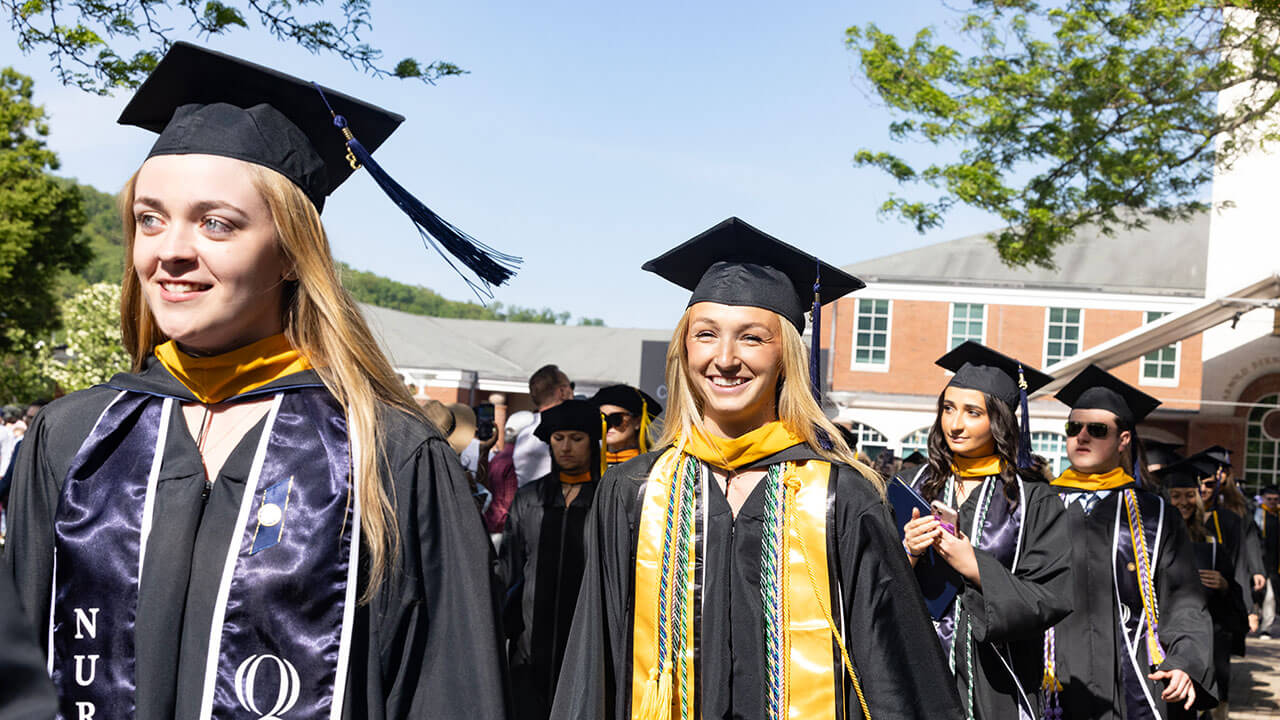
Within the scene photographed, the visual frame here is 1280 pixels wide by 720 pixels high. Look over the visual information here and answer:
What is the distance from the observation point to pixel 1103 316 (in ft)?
112

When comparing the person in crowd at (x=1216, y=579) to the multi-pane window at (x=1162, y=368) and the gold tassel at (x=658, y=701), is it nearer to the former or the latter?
the gold tassel at (x=658, y=701)

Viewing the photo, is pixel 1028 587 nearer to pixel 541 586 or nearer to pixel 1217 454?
pixel 541 586

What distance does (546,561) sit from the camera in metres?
6.77

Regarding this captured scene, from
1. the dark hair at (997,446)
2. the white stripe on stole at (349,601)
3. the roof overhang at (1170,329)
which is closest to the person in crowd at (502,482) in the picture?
the dark hair at (997,446)

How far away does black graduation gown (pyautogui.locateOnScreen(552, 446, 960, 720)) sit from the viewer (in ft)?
10.6

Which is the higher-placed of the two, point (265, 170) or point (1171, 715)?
point (265, 170)

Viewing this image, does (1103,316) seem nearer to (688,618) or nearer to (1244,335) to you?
(1244,335)

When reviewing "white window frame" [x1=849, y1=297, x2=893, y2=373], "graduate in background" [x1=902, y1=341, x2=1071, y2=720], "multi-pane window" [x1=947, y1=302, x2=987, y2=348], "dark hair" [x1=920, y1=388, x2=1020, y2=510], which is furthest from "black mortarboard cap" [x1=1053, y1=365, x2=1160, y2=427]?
"multi-pane window" [x1=947, y1=302, x2=987, y2=348]

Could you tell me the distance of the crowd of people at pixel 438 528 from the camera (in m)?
1.99

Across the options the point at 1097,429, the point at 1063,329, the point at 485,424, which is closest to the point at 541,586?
the point at 485,424

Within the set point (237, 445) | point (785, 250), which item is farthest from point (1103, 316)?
point (237, 445)

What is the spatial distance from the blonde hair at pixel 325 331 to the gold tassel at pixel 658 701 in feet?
4.27

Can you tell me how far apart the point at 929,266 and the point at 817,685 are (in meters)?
33.3

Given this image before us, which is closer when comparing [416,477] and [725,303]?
[416,477]
